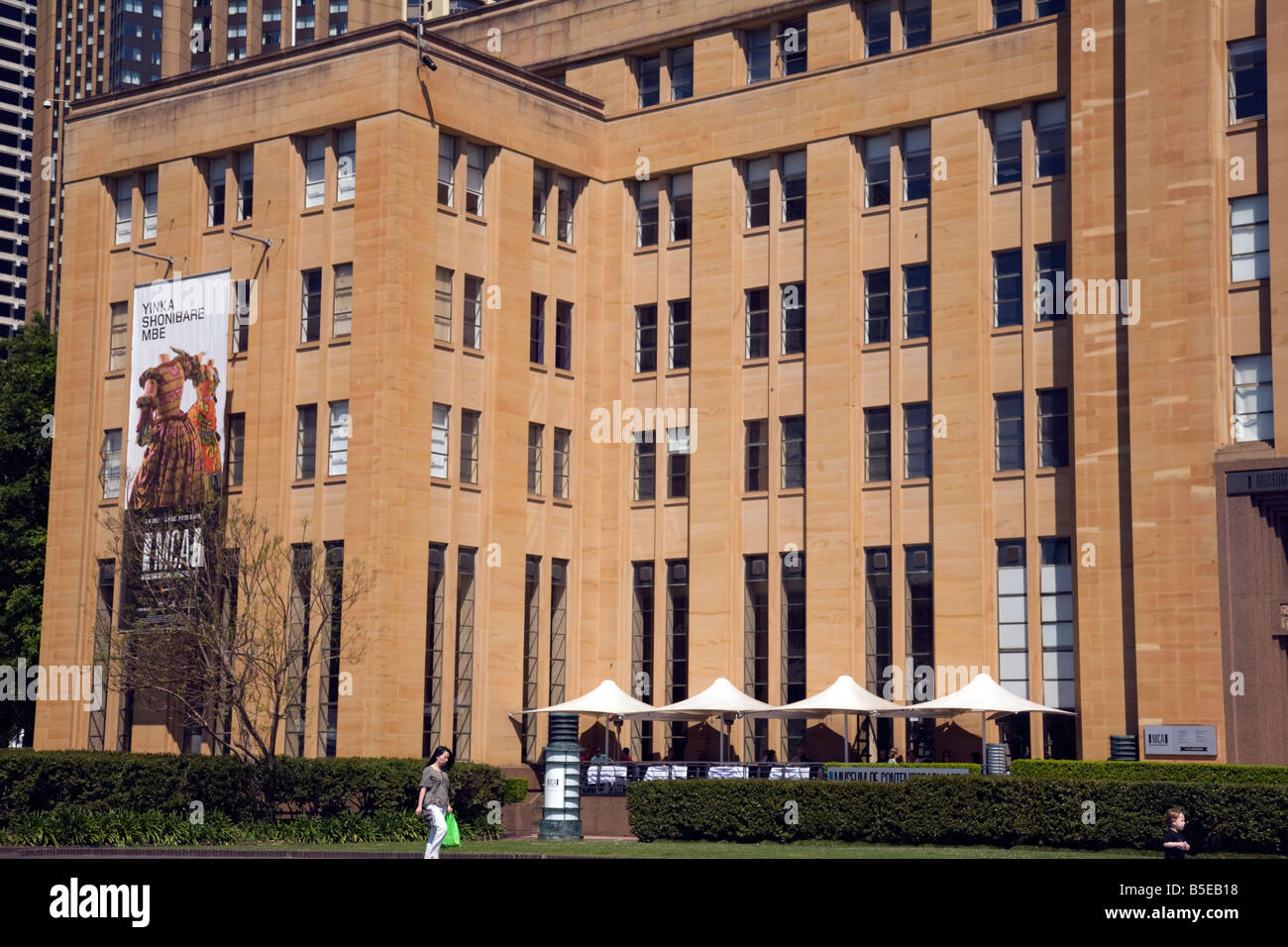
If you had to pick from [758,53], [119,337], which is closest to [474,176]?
[758,53]

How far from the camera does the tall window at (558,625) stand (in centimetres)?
4912

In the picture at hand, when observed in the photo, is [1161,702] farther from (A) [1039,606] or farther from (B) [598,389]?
(B) [598,389]

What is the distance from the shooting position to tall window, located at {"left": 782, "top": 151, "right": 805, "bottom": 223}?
49375mm

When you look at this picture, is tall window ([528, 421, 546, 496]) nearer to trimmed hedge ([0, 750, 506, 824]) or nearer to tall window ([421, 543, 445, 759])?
tall window ([421, 543, 445, 759])

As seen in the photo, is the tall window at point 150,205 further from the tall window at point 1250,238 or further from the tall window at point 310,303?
the tall window at point 1250,238

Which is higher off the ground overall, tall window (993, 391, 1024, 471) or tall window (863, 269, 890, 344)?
tall window (863, 269, 890, 344)

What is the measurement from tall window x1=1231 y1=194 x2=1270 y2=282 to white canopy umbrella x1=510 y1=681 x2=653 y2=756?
17.2 metres

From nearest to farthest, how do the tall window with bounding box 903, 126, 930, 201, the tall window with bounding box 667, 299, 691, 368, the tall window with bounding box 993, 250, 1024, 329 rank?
the tall window with bounding box 993, 250, 1024, 329, the tall window with bounding box 903, 126, 930, 201, the tall window with bounding box 667, 299, 691, 368

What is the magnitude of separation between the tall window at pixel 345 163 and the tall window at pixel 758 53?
36.1ft

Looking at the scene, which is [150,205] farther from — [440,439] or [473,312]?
[440,439]

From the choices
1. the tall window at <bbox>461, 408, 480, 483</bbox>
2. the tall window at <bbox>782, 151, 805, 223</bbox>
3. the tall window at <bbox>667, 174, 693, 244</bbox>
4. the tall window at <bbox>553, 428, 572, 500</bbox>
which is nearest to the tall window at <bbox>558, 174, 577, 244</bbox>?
the tall window at <bbox>667, 174, 693, 244</bbox>

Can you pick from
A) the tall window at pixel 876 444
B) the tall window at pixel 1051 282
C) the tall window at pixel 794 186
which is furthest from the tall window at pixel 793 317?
the tall window at pixel 1051 282

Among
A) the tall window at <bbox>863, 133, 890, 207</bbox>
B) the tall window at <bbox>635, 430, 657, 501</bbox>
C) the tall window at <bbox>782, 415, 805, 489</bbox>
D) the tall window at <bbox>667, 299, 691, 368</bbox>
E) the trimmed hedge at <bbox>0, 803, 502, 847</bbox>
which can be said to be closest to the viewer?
the trimmed hedge at <bbox>0, 803, 502, 847</bbox>

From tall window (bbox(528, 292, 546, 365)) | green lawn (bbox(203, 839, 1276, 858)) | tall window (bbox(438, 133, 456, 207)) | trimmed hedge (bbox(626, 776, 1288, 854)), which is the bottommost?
green lawn (bbox(203, 839, 1276, 858))
